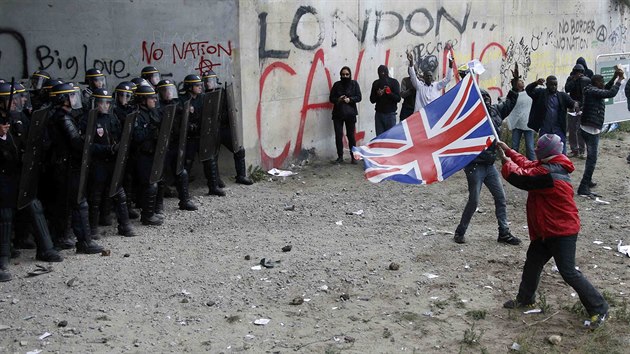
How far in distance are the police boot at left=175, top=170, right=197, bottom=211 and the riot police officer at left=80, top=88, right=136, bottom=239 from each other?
50.1 inches

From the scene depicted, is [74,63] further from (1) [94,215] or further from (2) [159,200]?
(1) [94,215]

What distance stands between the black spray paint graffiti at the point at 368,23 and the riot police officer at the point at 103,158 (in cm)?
412

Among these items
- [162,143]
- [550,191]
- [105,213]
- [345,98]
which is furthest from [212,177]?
[550,191]

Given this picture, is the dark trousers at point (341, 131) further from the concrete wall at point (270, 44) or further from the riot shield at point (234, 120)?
the riot shield at point (234, 120)

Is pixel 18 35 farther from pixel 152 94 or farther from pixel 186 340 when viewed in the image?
pixel 186 340

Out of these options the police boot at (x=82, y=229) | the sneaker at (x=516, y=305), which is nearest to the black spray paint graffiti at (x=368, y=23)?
the police boot at (x=82, y=229)

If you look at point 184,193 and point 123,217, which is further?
point 184,193

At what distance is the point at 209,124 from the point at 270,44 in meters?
2.32

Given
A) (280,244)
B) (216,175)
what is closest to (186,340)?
(280,244)

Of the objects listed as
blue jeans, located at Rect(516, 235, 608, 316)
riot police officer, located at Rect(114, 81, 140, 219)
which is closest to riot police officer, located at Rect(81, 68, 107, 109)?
riot police officer, located at Rect(114, 81, 140, 219)

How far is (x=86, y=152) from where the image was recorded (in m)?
8.88

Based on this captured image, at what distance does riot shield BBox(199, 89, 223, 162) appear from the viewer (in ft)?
37.4

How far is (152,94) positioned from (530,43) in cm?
1148

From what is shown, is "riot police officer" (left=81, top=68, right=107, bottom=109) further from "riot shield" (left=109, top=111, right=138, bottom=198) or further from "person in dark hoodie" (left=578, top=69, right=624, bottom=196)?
"person in dark hoodie" (left=578, top=69, right=624, bottom=196)
